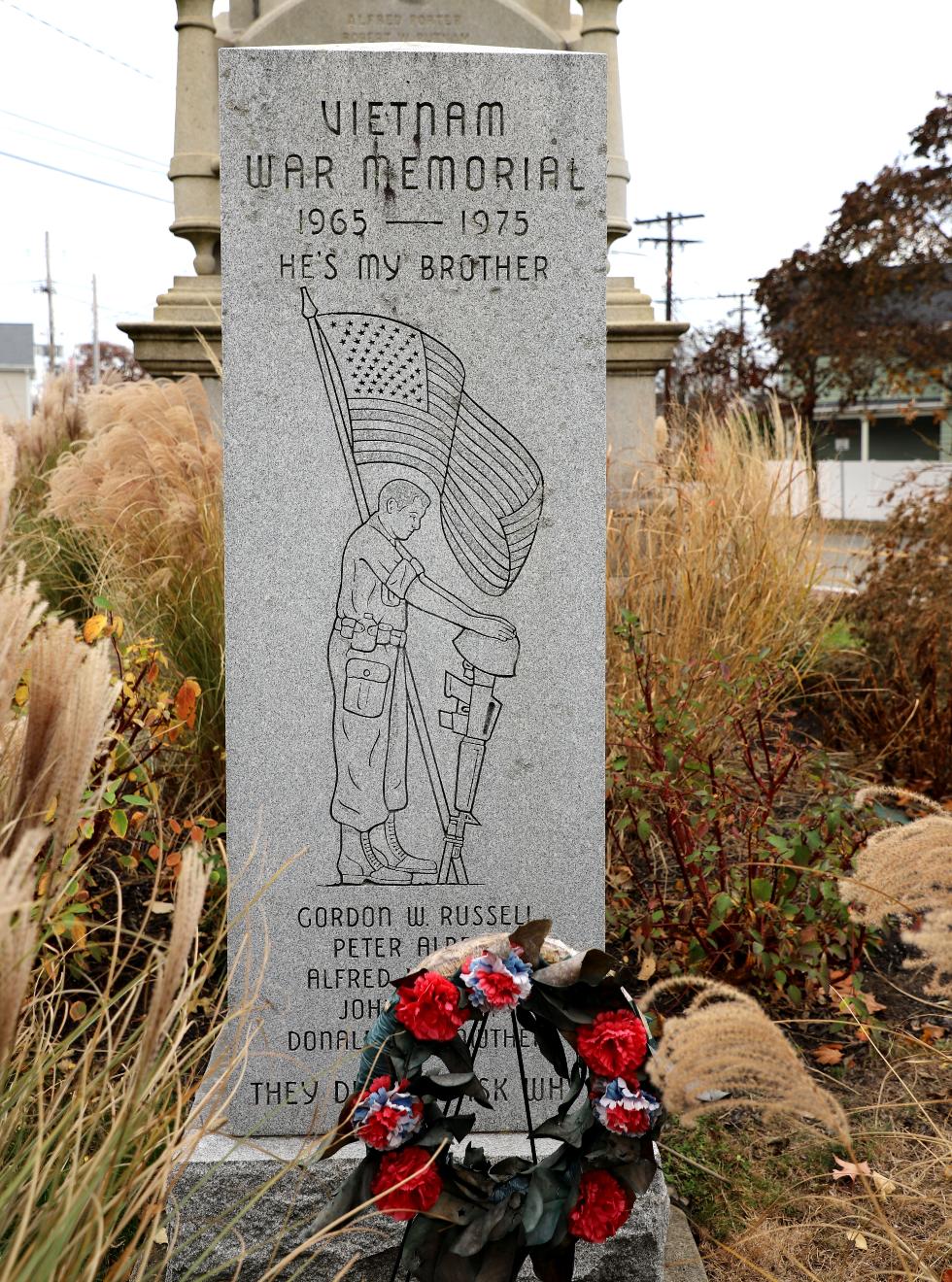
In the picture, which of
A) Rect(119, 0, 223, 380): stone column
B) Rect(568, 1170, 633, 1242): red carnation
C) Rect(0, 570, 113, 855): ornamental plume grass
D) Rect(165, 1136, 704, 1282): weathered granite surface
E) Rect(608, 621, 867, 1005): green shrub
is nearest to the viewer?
Rect(0, 570, 113, 855): ornamental plume grass

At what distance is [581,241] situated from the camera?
8.21 ft

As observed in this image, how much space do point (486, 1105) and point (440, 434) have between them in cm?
132

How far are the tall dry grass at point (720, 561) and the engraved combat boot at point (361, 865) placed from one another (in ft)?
6.70

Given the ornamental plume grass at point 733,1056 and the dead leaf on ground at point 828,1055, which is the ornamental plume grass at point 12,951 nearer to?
the ornamental plume grass at point 733,1056

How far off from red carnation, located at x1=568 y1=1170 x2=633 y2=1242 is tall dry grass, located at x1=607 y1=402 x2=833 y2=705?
2.69 metres

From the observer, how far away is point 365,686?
2596 millimetres

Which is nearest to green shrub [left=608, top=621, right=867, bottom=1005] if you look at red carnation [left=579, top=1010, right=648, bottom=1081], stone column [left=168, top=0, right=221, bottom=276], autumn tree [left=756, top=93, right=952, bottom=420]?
red carnation [left=579, top=1010, right=648, bottom=1081]

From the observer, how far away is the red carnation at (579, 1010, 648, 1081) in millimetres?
1912

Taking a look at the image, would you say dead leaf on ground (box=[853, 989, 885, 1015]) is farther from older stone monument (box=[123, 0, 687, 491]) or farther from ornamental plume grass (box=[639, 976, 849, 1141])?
older stone monument (box=[123, 0, 687, 491])

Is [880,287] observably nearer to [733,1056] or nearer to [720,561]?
[720,561]

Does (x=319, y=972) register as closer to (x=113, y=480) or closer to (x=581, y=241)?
(x=581, y=241)

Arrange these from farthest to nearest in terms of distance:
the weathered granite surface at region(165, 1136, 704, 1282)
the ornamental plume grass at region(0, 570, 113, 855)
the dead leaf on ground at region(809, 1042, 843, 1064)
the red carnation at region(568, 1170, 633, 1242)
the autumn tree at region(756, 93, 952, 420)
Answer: the autumn tree at region(756, 93, 952, 420), the dead leaf on ground at region(809, 1042, 843, 1064), the weathered granite surface at region(165, 1136, 704, 1282), the red carnation at region(568, 1170, 633, 1242), the ornamental plume grass at region(0, 570, 113, 855)

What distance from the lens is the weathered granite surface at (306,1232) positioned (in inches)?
95.3

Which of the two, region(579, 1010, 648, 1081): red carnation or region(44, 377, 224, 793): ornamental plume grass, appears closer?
region(579, 1010, 648, 1081): red carnation
